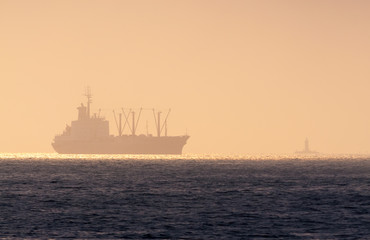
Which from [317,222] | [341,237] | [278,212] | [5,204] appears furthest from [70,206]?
[341,237]

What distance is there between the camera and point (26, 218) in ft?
182

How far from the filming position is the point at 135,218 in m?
55.7

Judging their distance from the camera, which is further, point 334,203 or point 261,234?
point 334,203

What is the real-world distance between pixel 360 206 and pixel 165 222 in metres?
19.1

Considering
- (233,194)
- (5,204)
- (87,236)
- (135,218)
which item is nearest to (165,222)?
(135,218)

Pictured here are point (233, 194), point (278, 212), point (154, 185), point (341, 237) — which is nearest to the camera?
point (341, 237)

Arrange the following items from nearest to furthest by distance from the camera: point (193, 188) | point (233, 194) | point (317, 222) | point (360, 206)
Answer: point (317, 222)
point (360, 206)
point (233, 194)
point (193, 188)

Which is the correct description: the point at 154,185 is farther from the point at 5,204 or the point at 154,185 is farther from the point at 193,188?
the point at 5,204

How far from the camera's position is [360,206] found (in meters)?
64.4

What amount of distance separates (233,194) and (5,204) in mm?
22767

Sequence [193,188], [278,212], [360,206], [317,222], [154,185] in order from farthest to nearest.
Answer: [154,185], [193,188], [360,206], [278,212], [317,222]

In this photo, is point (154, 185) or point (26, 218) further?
point (154, 185)

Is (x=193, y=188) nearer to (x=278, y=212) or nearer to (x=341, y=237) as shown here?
(x=278, y=212)

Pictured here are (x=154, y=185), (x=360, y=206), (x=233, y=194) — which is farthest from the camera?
(x=154, y=185)
